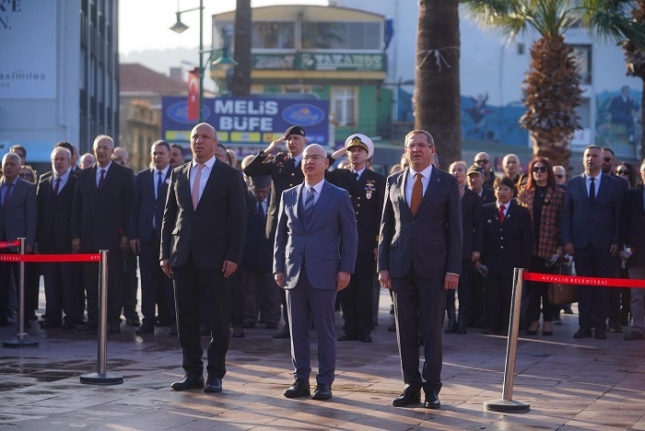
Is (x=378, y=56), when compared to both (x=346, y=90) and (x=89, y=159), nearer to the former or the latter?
(x=346, y=90)

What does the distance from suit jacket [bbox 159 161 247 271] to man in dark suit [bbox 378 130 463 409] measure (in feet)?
4.33

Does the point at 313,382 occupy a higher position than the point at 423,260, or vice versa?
the point at 423,260

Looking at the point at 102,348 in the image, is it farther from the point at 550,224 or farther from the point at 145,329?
the point at 550,224

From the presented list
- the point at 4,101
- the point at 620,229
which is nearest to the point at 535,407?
the point at 620,229

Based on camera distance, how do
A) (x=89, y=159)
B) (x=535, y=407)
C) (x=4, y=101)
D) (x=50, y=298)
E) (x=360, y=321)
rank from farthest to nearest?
(x=4, y=101), (x=89, y=159), (x=50, y=298), (x=360, y=321), (x=535, y=407)

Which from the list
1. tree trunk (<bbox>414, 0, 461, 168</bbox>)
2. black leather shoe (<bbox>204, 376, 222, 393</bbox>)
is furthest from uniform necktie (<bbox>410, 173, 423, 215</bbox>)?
tree trunk (<bbox>414, 0, 461, 168</bbox>)

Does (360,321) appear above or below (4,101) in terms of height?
below

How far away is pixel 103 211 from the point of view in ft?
48.8

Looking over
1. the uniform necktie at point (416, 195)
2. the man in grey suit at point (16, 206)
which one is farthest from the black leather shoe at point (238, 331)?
the uniform necktie at point (416, 195)

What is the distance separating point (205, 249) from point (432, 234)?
6.31ft

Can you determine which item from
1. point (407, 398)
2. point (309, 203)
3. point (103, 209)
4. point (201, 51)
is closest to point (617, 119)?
point (201, 51)

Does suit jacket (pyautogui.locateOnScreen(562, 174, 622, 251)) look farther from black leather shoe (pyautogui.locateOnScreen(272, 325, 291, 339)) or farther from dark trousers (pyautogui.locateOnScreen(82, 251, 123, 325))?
dark trousers (pyautogui.locateOnScreen(82, 251, 123, 325))

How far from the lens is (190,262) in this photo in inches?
412

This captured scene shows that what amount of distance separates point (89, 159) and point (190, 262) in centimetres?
668
